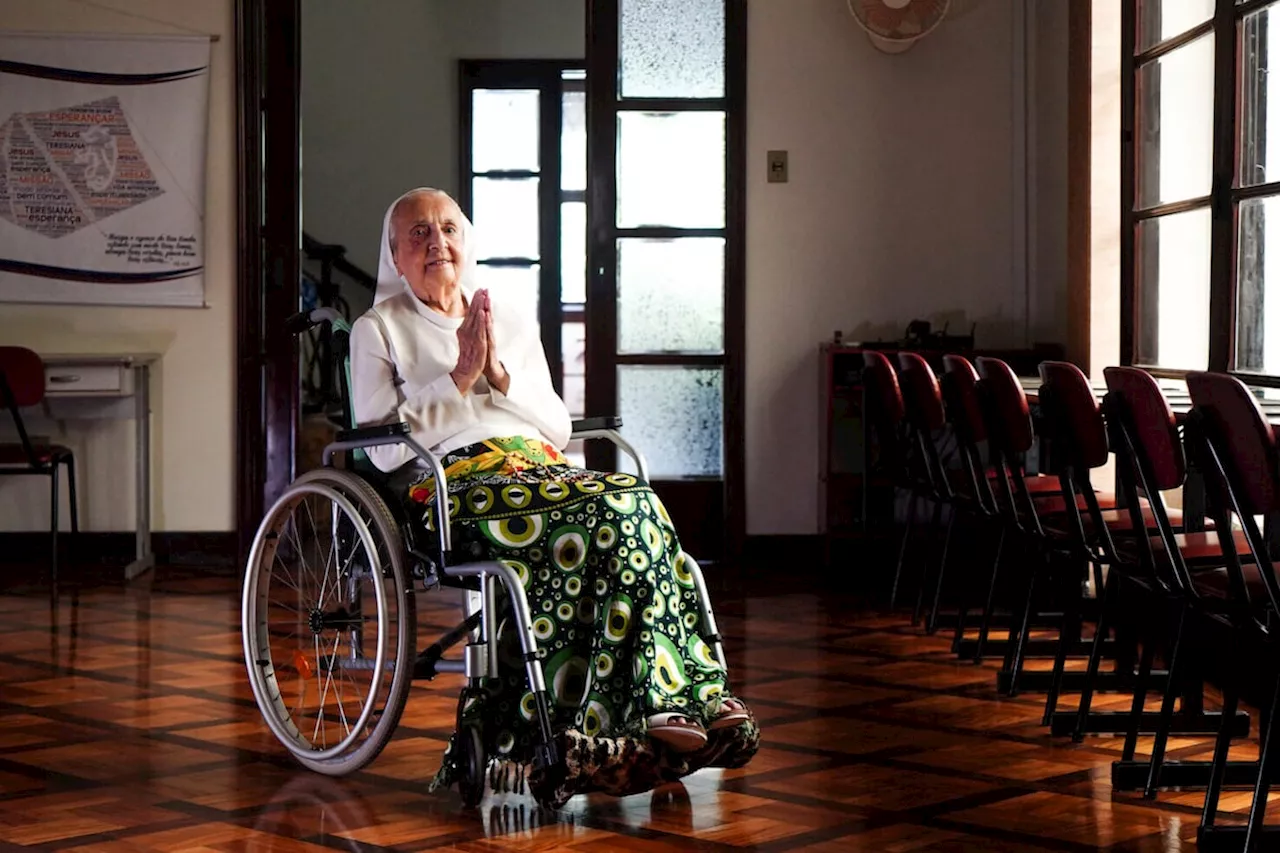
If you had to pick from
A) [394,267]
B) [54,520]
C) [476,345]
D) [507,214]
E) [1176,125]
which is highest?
[507,214]

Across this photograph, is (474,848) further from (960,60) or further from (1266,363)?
(960,60)

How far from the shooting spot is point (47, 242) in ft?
21.1

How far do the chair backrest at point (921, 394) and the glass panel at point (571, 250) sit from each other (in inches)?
203

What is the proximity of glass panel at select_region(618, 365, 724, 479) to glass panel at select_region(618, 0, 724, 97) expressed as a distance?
109cm

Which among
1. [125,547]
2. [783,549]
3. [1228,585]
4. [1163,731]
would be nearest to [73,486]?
[125,547]

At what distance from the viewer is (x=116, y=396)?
20.4 ft

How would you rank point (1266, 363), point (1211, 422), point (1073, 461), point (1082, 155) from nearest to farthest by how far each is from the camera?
point (1211, 422) < point (1073, 461) < point (1266, 363) < point (1082, 155)

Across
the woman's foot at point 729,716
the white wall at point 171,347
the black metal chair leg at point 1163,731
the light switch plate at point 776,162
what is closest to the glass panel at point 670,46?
the light switch plate at point 776,162

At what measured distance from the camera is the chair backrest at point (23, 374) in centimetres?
586

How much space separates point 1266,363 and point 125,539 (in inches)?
169

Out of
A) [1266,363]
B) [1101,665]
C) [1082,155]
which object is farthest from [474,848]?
[1082,155]

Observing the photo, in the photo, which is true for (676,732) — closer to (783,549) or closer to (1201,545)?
(1201,545)

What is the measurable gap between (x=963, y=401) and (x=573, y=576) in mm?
1650

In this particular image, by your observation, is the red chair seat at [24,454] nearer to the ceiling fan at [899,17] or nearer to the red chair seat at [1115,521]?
the ceiling fan at [899,17]
